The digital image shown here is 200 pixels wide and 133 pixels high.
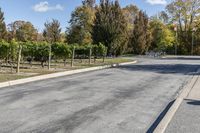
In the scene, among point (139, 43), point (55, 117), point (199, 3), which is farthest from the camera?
point (199, 3)

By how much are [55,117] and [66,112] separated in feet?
2.15

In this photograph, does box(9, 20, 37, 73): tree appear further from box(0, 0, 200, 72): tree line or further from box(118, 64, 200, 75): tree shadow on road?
box(118, 64, 200, 75): tree shadow on road

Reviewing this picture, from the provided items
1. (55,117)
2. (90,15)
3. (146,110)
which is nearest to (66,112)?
(55,117)

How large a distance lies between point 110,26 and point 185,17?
4817cm

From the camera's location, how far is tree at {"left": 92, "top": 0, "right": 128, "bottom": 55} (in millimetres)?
41406

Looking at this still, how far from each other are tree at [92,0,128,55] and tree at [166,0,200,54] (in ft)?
136

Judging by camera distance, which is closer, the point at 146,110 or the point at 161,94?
the point at 146,110

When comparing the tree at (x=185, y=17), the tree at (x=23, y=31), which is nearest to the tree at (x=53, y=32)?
the tree at (x=23, y=31)

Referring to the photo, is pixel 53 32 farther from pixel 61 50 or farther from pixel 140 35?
pixel 61 50

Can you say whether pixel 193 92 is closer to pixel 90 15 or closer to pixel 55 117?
pixel 55 117

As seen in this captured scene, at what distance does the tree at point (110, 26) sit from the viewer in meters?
41.4

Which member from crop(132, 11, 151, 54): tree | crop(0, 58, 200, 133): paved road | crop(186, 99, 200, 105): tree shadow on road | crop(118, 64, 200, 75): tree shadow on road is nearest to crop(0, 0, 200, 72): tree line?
crop(132, 11, 151, 54): tree

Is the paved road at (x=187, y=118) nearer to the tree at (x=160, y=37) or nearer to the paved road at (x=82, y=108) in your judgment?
the paved road at (x=82, y=108)

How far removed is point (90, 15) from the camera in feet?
222
